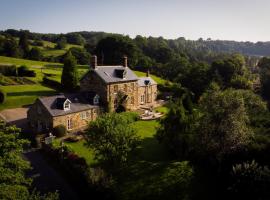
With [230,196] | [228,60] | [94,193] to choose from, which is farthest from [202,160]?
[228,60]

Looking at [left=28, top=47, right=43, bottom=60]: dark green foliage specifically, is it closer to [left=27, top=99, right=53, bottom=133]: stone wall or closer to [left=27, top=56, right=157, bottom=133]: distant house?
[left=27, top=56, right=157, bottom=133]: distant house

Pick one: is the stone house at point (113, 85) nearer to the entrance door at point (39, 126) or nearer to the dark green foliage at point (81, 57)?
the entrance door at point (39, 126)

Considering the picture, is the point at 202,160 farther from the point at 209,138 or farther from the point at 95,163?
the point at 95,163

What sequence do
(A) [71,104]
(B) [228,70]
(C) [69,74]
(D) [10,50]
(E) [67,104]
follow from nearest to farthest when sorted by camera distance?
(E) [67,104], (A) [71,104], (C) [69,74], (B) [228,70], (D) [10,50]

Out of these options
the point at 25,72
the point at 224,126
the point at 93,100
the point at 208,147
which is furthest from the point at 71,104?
Result: the point at 25,72

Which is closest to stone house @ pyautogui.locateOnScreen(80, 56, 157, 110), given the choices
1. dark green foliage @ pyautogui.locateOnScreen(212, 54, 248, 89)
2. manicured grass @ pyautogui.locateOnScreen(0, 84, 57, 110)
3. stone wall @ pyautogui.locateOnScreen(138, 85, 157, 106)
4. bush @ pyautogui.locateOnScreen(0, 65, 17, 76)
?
stone wall @ pyautogui.locateOnScreen(138, 85, 157, 106)

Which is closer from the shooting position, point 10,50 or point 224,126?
point 224,126

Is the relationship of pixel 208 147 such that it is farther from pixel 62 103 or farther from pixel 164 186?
pixel 62 103
